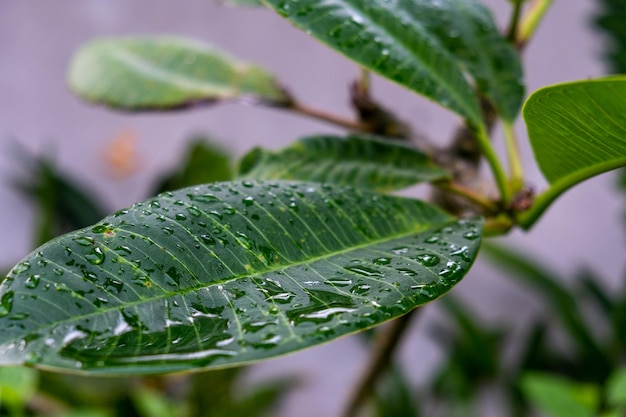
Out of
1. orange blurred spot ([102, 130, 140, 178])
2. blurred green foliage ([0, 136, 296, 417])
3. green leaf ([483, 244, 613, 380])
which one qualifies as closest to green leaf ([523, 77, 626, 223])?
blurred green foliage ([0, 136, 296, 417])

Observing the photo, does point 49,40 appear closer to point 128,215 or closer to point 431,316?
point 431,316

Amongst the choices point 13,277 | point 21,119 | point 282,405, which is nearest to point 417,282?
point 13,277

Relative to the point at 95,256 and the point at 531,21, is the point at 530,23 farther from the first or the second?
the point at 95,256

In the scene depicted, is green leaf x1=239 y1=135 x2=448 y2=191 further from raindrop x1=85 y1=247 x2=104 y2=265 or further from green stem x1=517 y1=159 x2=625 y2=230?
raindrop x1=85 y1=247 x2=104 y2=265

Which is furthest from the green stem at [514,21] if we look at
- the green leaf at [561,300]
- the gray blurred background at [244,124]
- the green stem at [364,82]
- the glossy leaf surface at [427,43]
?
the gray blurred background at [244,124]

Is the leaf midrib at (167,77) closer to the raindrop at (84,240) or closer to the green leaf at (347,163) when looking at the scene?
the green leaf at (347,163)
